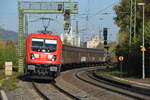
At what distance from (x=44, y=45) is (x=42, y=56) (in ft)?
2.93

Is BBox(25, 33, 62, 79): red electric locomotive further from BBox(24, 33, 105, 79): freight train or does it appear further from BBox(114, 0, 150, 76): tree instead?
BBox(114, 0, 150, 76): tree

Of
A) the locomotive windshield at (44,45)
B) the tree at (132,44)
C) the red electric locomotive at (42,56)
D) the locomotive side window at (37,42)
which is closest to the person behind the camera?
the red electric locomotive at (42,56)

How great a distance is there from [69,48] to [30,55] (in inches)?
808

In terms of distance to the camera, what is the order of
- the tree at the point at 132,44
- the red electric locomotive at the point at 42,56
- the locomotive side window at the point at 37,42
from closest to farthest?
1. the red electric locomotive at the point at 42,56
2. the locomotive side window at the point at 37,42
3. the tree at the point at 132,44

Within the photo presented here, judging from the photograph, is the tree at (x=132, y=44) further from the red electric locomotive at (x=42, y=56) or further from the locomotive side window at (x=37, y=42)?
the locomotive side window at (x=37, y=42)

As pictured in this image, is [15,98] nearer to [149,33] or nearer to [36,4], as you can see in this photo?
[149,33]

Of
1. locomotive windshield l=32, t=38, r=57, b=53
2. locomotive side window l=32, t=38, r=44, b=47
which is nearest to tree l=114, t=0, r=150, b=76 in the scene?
locomotive windshield l=32, t=38, r=57, b=53

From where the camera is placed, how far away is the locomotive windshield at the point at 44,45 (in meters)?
22.1

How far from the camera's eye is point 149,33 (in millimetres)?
Result: 27859

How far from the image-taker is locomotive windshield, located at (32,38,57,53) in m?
22.1

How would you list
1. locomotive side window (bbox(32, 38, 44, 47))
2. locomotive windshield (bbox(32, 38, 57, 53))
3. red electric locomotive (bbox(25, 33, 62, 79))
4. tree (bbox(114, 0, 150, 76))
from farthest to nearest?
tree (bbox(114, 0, 150, 76)) → locomotive side window (bbox(32, 38, 44, 47)) → locomotive windshield (bbox(32, 38, 57, 53)) → red electric locomotive (bbox(25, 33, 62, 79))

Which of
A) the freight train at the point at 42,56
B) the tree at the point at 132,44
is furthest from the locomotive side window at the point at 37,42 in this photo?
the tree at the point at 132,44

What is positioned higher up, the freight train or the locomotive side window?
the locomotive side window

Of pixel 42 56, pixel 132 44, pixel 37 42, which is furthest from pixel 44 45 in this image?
pixel 132 44
